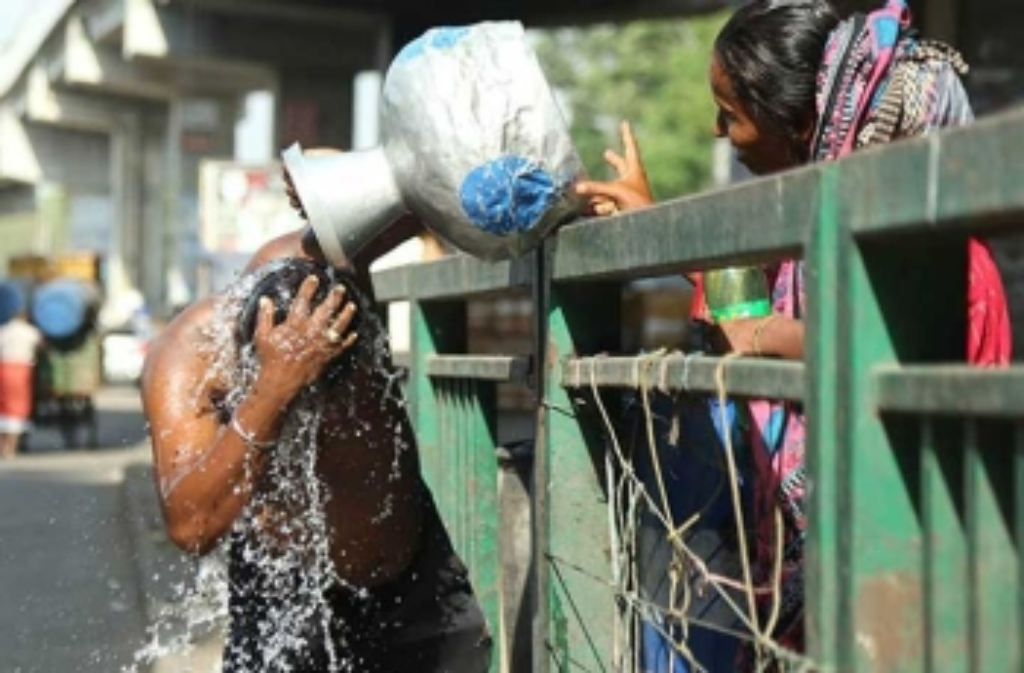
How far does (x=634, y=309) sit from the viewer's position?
1705cm

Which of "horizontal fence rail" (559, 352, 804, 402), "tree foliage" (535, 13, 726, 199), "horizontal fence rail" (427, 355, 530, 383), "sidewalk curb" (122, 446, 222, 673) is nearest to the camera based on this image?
"horizontal fence rail" (559, 352, 804, 402)

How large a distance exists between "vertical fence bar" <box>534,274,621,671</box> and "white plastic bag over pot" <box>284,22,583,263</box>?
0.46 feet

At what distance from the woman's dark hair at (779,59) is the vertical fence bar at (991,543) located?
1.09 metres

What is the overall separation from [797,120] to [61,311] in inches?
564

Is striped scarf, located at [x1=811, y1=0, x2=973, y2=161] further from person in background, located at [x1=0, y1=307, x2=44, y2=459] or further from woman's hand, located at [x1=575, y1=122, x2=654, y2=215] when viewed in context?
person in background, located at [x1=0, y1=307, x2=44, y2=459]

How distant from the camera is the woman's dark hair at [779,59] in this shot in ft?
8.05

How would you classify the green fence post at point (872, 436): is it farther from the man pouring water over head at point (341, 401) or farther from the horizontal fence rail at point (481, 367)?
the horizontal fence rail at point (481, 367)

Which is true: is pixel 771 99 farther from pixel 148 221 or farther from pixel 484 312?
pixel 148 221

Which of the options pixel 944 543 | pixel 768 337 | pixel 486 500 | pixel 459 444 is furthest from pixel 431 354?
pixel 944 543

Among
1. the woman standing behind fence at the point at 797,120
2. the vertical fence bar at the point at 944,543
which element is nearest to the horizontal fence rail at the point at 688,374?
the woman standing behind fence at the point at 797,120

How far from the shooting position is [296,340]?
106 inches

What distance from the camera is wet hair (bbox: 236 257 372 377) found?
2.73 metres

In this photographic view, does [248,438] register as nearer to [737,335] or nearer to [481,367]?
[481,367]

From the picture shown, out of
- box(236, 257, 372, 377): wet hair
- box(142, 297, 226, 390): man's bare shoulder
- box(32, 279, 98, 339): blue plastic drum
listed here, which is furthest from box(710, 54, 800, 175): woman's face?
box(32, 279, 98, 339): blue plastic drum
